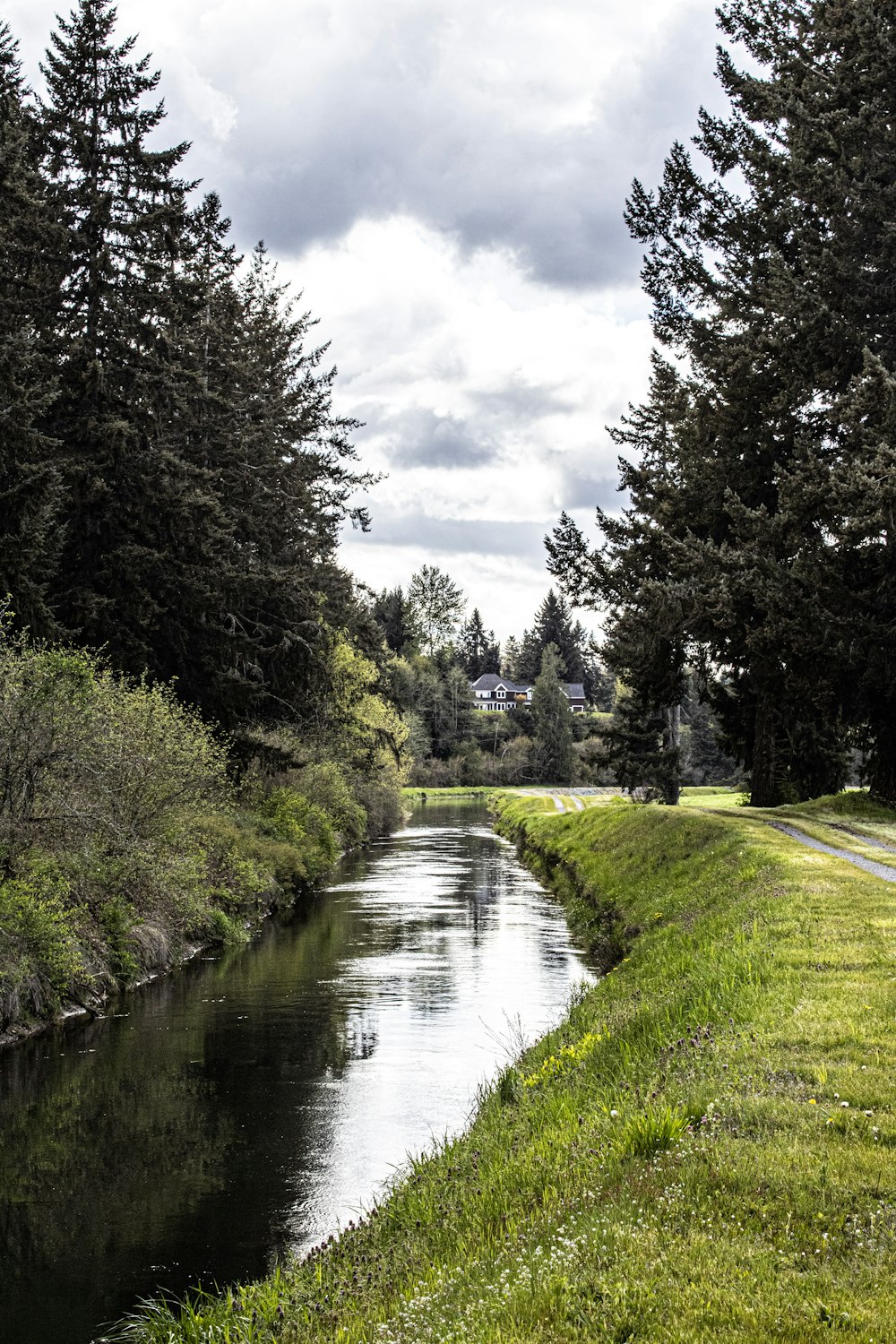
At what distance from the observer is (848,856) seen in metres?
18.2

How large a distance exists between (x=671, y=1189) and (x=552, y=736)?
11439 centimetres

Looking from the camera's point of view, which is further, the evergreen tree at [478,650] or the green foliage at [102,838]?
the evergreen tree at [478,650]

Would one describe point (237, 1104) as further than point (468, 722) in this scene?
No

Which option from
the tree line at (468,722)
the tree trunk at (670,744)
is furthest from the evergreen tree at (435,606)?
the tree trunk at (670,744)

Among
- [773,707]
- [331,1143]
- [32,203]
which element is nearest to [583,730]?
[773,707]

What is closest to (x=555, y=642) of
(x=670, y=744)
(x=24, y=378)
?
(x=670, y=744)

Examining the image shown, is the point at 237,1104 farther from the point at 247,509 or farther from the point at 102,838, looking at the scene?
the point at 247,509

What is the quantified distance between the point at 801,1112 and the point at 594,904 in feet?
64.2

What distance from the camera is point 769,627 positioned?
2316 cm

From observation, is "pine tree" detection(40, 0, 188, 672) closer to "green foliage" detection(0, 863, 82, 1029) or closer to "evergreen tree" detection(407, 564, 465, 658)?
"green foliage" detection(0, 863, 82, 1029)

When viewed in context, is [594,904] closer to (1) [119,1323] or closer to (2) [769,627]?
(2) [769,627]

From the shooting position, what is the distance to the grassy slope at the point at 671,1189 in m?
4.73

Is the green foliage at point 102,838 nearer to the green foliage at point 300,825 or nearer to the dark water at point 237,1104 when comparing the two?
the dark water at point 237,1104

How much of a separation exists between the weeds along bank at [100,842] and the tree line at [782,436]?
11.7 metres
